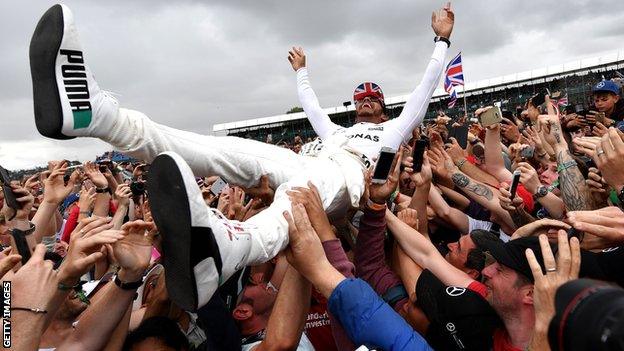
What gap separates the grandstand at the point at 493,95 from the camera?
25.6 metres

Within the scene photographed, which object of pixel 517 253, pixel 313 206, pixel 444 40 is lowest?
pixel 517 253

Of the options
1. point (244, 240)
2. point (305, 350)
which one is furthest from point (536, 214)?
point (244, 240)

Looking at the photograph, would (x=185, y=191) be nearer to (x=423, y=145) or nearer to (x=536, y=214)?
(x=423, y=145)

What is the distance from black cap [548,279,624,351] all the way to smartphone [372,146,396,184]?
1842 mm

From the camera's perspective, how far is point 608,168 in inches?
98.3

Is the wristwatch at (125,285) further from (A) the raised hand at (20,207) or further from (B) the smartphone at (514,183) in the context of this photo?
(B) the smartphone at (514,183)

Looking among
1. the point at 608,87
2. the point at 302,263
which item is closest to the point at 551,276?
the point at 302,263

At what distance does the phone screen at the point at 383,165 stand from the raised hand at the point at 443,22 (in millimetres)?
2198

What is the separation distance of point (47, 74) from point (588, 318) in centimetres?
231

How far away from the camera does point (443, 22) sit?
171 inches

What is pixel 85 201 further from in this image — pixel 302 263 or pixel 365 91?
pixel 302 263

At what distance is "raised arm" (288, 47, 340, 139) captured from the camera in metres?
4.50

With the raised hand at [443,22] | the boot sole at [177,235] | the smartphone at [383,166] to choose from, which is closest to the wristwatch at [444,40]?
the raised hand at [443,22]

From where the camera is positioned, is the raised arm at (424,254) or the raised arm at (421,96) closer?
the raised arm at (424,254)
